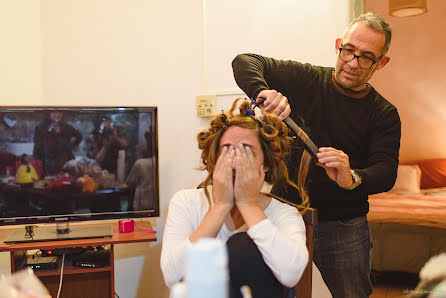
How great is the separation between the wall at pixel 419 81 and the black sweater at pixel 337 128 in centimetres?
436

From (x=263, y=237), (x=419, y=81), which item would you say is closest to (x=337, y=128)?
(x=263, y=237)

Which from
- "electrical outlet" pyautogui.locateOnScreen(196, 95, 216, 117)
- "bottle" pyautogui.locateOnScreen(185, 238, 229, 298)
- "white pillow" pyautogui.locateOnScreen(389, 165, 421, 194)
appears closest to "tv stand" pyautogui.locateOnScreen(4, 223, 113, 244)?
"electrical outlet" pyautogui.locateOnScreen(196, 95, 216, 117)

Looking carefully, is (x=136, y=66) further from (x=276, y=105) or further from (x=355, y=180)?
(x=355, y=180)

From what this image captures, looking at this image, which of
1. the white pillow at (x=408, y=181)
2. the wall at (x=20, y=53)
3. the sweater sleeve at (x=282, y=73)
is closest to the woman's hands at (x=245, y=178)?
the sweater sleeve at (x=282, y=73)

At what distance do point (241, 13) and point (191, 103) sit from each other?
582 mm

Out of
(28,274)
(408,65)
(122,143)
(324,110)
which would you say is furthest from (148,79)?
(408,65)

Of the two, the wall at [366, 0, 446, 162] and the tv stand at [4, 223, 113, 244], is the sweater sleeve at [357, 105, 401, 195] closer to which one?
the tv stand at [4, 223, 113, 244]

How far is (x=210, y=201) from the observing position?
137 centimetres

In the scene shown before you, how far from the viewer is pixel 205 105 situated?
2402 millimetres

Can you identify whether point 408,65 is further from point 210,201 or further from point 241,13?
point 210,201

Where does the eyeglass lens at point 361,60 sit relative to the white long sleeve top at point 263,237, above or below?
above

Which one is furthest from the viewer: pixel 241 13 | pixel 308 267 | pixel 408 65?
pixel 408 65

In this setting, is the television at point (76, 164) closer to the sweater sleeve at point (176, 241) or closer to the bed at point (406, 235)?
the sweater sleeve at point (176, 241)

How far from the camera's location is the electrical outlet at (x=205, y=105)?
7.84 feet
